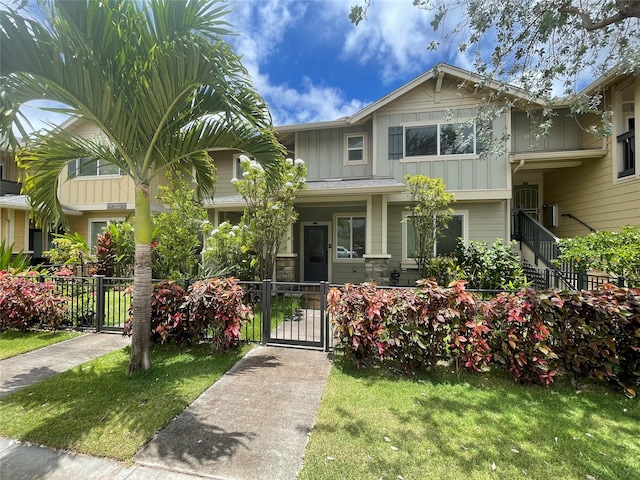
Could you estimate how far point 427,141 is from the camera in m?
10.2

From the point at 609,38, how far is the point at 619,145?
474cm

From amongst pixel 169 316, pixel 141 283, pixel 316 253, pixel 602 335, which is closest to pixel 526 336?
pixel 602 335

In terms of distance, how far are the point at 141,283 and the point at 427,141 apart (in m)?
9.39

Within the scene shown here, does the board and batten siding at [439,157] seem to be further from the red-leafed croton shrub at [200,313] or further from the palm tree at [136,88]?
the red-leafed croton shrub at [200,313]

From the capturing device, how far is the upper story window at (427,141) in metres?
9.83

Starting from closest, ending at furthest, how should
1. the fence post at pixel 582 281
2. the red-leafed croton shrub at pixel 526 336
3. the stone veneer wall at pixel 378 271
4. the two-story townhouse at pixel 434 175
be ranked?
the red-leafed croton shrub at pixel 526 336, the fence post at pixel 582 281, the two-story townhouse at pixel 434 175, the stone veneer wall at pixel 378 271

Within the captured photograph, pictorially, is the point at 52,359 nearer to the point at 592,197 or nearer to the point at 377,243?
the point at 377,243

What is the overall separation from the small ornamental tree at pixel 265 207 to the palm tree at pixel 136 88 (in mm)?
3494

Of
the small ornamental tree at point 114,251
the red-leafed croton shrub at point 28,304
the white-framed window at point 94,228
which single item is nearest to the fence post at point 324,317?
the red-leafed croton shrub at point 28,304

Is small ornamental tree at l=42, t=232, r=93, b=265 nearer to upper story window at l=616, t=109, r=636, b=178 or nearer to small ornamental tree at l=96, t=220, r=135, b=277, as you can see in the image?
small ornamental tree at l=96, t=220, r=135, b=277

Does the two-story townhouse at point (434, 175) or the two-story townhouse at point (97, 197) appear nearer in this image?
the two-story townhouse at point (434, 175)

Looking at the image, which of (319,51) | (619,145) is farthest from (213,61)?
(619,145)

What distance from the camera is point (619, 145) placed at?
8695mm

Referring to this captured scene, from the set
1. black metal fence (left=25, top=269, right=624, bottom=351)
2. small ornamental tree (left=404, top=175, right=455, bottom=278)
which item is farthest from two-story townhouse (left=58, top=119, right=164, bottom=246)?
small ornamental tree (left=404, top=175, right=455, bottom=278)
